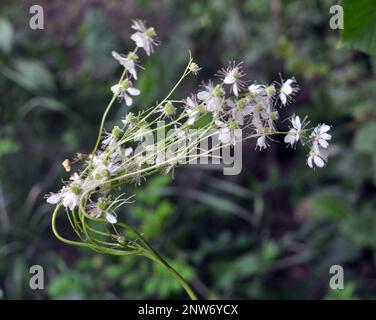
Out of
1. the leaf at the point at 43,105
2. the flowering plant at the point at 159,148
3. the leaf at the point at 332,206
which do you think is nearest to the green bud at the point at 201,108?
the flowering plant at the point at 159,148

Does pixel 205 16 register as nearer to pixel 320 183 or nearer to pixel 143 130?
pixel 320 183

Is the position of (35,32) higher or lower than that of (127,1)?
lower

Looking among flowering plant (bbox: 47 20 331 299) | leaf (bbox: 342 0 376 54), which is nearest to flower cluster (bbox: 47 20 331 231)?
flowering plant (bbox: 47 20 331 299)

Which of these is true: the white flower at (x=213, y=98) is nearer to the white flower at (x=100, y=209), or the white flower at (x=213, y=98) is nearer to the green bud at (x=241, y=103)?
the green bud at (x=241, y=103)

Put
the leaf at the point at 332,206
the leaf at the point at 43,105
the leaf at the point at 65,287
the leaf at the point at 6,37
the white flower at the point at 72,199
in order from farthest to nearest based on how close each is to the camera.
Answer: the leaf at the point at 6,37 → the leaf at the point at 43,105 → the leaf at the point at 332,206 → the leaf at the point at 65,287 → the white flower at the point at 72,199

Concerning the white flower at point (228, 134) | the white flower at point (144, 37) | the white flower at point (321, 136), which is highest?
the white flower at point (144, 37)

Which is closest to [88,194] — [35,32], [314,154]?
[314,154]

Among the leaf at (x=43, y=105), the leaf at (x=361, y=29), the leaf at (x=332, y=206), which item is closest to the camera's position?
the leaf at (x=361, y=29)
